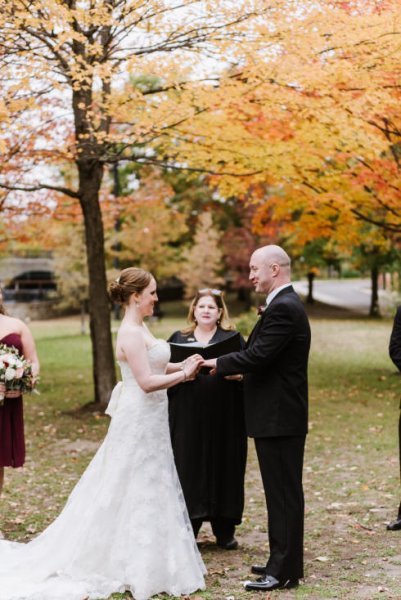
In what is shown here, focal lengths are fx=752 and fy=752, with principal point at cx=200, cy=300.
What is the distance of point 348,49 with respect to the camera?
1019cm

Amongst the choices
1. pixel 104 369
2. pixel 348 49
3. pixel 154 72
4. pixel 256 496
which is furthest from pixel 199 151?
pixel 256 496

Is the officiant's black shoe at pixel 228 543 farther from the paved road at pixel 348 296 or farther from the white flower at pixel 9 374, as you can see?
the paved road at pixel 348 296

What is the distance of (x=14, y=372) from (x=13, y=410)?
499mm

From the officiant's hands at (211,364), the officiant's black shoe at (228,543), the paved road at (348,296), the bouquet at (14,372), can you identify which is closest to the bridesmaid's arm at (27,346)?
the bouquet at (14,372)

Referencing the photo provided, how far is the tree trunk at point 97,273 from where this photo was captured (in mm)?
12367

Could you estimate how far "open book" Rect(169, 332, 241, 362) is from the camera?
5762 millimetres

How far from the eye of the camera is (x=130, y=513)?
5.12 metres

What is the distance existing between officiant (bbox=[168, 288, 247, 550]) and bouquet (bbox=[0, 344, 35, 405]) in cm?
118

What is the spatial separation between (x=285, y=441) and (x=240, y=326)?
1693 cm

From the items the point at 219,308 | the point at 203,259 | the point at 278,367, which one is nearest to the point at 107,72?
the point at 219,308

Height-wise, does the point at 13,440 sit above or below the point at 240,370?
below

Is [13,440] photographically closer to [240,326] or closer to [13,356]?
[13,356]

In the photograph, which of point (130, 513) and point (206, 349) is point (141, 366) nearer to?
point (206, 349)

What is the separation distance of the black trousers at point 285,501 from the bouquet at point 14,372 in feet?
6.72
